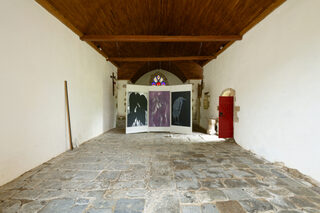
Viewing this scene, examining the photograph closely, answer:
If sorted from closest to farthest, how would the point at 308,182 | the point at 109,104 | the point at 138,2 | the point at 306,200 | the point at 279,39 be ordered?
the point at 306,200, the point at 308,182, the point at 279,39, the point at 138,2, the point at 109,104

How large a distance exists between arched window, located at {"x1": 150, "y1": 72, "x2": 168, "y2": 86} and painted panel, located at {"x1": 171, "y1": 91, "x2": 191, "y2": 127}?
198 inches

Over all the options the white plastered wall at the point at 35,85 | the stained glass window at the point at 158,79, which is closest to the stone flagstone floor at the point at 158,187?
the white plastered wall at the point at 35,85

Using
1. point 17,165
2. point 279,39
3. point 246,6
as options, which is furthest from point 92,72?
point 279,39

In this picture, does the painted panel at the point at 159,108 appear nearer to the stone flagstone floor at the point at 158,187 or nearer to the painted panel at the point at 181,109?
the painted panel at the point at 181,109

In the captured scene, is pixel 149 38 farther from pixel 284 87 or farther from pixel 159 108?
pixel 284 87

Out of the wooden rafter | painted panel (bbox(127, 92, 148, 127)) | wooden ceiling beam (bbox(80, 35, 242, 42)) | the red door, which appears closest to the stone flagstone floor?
the red door

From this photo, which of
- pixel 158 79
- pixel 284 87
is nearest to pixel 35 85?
pixel 284 87

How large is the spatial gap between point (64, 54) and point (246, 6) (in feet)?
14.8

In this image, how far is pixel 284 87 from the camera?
2.66 meters

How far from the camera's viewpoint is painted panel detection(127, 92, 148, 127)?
19.3 ft

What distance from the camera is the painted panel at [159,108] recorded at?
638 centimetres

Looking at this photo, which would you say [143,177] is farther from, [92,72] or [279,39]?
[92,72]

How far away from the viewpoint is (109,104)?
6727 mm

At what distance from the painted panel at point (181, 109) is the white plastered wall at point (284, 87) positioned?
7.00 feet
